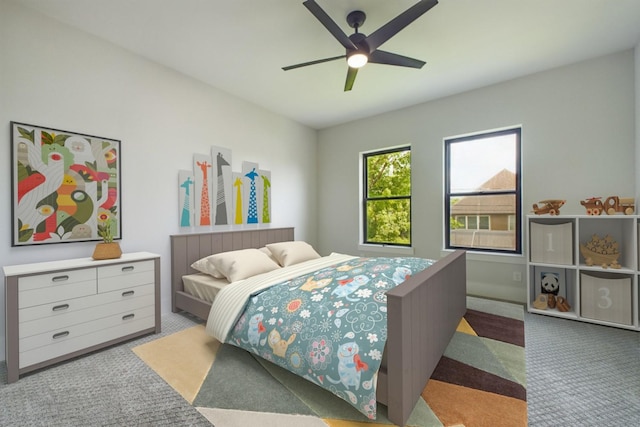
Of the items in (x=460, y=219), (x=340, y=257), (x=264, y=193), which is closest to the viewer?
(x=340, y=257)

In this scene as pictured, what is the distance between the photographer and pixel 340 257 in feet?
11.3

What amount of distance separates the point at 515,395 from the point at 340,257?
2.10 metres

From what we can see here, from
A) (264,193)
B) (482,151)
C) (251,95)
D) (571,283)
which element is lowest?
(571,283)

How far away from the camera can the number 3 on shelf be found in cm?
258

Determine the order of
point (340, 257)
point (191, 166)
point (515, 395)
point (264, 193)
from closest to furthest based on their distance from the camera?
point (515, 395) < point (191, 166) < point (340, 257) < point (264, 193)

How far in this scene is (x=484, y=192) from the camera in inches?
139

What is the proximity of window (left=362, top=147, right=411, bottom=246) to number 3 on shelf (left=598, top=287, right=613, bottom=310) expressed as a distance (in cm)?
203

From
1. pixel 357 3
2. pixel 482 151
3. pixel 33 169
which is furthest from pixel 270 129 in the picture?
pixel 482 151

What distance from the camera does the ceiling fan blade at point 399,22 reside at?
1682 millimetres

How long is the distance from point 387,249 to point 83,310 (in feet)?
11.7

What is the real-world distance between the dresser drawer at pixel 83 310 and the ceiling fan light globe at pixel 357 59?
2548mm

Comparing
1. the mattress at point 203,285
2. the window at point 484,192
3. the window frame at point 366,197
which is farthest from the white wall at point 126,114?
the window at point 484,192

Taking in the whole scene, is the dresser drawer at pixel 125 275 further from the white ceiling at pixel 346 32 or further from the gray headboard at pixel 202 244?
the white ceiling at pixel 346 32

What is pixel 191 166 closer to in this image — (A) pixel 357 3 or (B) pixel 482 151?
(A) pixel 357 3
